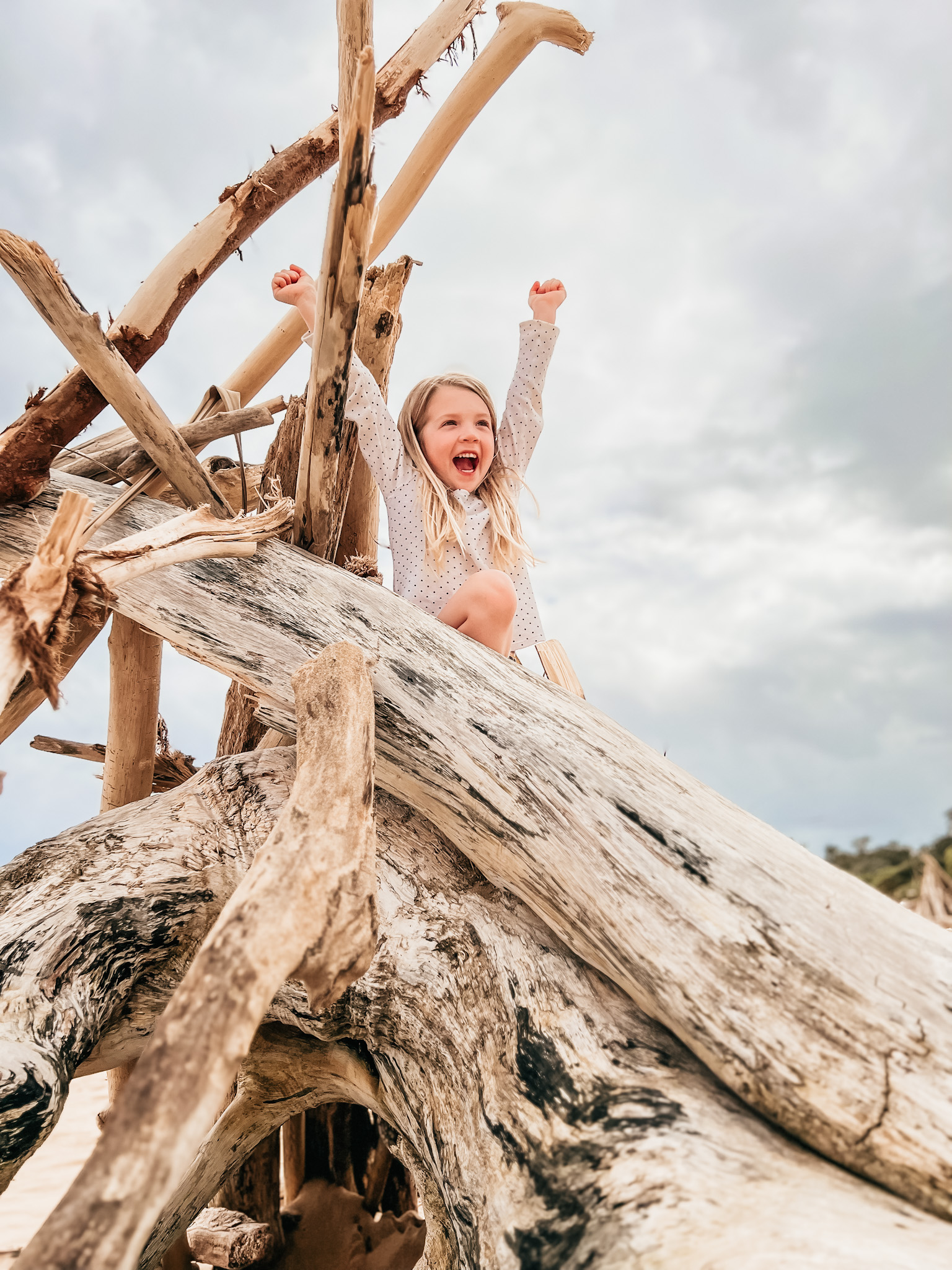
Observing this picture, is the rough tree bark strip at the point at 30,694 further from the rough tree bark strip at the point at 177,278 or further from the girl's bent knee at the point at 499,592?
the girl's bent knee at the point at 499,592

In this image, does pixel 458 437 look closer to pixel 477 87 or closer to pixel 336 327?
pixel 336 327

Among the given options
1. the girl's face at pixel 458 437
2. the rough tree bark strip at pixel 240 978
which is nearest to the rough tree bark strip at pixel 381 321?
the girl's face at pixel 458 437

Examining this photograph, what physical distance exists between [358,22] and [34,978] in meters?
2.08

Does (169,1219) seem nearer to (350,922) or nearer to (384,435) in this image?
(350,922)

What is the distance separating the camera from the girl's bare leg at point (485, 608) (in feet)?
7.32

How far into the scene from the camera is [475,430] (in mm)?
2736

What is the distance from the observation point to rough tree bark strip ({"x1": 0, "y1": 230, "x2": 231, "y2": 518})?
189cm

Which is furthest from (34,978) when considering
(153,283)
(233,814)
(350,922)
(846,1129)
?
(153,283)

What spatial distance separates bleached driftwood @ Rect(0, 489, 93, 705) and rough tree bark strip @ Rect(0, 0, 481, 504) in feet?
3.69

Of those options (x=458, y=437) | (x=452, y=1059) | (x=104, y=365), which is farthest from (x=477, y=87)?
(x=452, y=1059)

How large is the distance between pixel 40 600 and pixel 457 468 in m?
1.79

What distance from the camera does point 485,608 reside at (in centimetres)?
223

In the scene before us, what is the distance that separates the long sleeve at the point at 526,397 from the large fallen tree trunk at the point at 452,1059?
1376mm

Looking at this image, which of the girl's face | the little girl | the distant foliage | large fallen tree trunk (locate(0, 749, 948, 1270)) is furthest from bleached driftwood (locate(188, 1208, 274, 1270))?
the distant foliage
